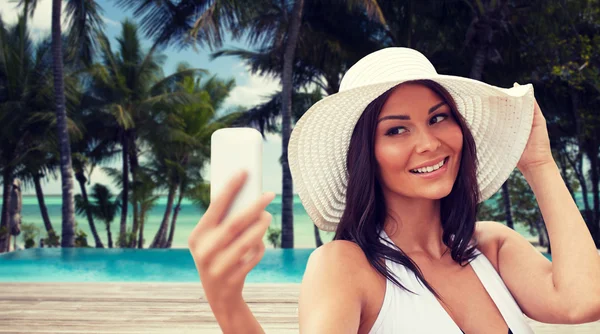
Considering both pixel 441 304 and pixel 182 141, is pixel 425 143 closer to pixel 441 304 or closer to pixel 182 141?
pixel 441 304

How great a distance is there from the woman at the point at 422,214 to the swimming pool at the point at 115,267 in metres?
7.10

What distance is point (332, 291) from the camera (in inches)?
46.0

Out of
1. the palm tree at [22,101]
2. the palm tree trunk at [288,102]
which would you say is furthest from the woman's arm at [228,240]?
the palm tree at [22,101]

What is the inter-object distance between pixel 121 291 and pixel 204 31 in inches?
252

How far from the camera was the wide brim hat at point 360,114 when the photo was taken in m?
1.36

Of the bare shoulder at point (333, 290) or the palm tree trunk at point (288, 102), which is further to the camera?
the palm tree trunk at point (288, 102)

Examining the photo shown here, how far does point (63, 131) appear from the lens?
962 centimetres

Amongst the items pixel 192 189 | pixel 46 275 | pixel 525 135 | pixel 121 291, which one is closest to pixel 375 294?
pixel 525 135

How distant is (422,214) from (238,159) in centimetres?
86

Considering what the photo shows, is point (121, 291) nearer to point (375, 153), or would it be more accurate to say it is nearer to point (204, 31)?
point (375, 153)

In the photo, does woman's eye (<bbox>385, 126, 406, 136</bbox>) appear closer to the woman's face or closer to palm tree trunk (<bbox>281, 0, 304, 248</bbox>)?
the woman's face

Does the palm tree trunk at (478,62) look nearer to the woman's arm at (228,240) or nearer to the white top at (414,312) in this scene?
the white top at (414,312)

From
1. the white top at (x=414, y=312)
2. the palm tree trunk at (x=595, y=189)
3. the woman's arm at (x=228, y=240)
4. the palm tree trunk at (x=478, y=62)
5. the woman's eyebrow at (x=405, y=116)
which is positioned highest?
the palm tree trunk at (x=478, y=62)

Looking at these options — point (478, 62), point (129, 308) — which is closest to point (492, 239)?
point (129, 308)
